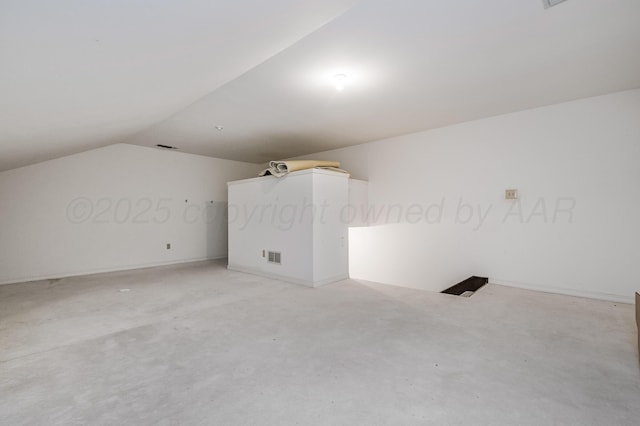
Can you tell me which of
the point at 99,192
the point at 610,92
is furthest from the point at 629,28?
the point at 99,192

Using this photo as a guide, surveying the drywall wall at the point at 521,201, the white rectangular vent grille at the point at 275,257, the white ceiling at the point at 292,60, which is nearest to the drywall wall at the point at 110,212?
the white ceiling at the point at 292,60

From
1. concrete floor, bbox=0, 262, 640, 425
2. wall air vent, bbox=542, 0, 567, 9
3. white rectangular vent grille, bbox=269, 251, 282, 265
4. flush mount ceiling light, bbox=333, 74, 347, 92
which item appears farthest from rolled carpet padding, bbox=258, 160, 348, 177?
wall air vent, bbox=542, 0, 567, 9

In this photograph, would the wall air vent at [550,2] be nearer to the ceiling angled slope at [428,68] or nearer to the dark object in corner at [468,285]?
the ceiling angled slope at [428,68]

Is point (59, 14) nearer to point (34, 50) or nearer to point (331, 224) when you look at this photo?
point (34, 50)

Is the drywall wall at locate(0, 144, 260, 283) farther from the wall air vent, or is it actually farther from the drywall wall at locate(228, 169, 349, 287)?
the wall air vent

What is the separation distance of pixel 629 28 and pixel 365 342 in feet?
10.4

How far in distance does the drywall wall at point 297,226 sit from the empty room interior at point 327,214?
4 cm

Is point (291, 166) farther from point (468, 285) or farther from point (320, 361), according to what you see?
point (468, 285)

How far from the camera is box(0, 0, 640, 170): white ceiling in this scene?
1.38 metres

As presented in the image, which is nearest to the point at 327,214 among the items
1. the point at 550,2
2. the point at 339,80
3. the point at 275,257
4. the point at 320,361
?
the point at 275,257

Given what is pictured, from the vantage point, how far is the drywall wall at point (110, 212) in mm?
4633

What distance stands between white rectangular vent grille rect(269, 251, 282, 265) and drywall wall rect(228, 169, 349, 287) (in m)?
0.05

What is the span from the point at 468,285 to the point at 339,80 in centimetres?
336

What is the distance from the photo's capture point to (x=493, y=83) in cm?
308
